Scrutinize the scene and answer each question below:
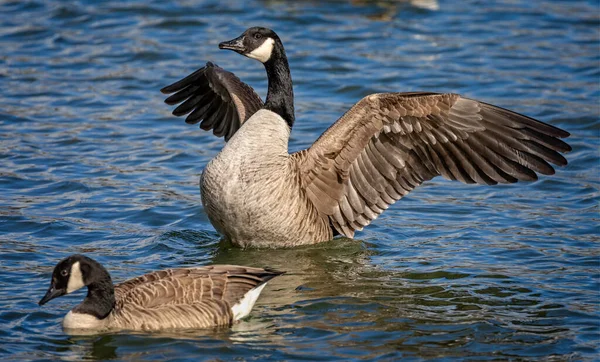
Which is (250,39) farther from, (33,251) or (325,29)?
(325,29)

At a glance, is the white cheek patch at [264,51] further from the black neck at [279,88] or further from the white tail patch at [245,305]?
the white tail patch at [245,305]

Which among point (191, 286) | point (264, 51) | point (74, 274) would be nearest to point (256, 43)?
point (264, 51)

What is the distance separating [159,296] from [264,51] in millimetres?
3506

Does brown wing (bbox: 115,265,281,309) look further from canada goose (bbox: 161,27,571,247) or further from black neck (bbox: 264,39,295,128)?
black neck (bbox: 264,39,295,128)

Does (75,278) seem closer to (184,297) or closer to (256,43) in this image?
(184,297)

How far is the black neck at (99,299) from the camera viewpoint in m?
8.12

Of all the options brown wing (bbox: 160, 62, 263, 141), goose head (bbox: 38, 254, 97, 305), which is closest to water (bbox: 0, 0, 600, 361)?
goose head (bbox: 38, 254, 97, 305)

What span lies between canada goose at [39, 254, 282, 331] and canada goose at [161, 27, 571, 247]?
1723 millimetres

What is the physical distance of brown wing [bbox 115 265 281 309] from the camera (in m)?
8.48

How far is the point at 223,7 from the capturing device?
21.5 metres

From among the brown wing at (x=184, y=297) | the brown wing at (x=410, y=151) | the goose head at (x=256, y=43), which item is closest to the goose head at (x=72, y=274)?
the brown wing at (x=184, y=297)

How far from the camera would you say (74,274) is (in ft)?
26.5

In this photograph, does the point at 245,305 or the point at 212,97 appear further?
the point at 212,97

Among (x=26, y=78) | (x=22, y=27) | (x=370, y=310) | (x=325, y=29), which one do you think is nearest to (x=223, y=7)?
(x=325, y=29)
